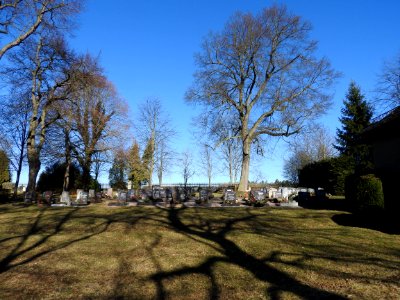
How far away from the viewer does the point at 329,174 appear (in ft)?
88.4

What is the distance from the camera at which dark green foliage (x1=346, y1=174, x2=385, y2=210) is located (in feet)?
39.5

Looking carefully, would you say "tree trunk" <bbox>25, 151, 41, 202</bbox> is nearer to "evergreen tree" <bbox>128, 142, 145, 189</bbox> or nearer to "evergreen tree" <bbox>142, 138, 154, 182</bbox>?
"evergreen tree" <bbox>128, 142, 145, 189</bbox>

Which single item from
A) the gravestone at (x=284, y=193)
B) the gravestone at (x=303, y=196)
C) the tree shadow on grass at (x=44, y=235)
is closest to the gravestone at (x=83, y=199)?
the tree shadow on grass at (x=44, y=235)

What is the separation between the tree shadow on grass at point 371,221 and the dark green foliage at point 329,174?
10.2 meters

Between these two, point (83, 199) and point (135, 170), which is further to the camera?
point (135, 170)

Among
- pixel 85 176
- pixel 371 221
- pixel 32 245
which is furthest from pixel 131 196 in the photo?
pixel 371 221

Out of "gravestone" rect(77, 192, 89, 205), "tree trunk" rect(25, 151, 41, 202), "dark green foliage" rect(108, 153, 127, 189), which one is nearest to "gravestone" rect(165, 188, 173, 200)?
"gravestone" rect(77, 192, 89, 205)

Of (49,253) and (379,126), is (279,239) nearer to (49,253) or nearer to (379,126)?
(49,253)

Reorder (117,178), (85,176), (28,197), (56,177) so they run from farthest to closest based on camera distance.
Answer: (117,178) < (56,177) < (85,176) < (28,197)

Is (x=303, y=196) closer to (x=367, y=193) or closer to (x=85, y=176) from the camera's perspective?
(x=367, y=193)

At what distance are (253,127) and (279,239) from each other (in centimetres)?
2035

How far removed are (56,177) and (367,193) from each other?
1294 inches

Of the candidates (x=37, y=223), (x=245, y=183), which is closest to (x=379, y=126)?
(x=245, y=183)

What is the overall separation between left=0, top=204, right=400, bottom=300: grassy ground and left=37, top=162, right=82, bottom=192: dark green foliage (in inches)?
993
